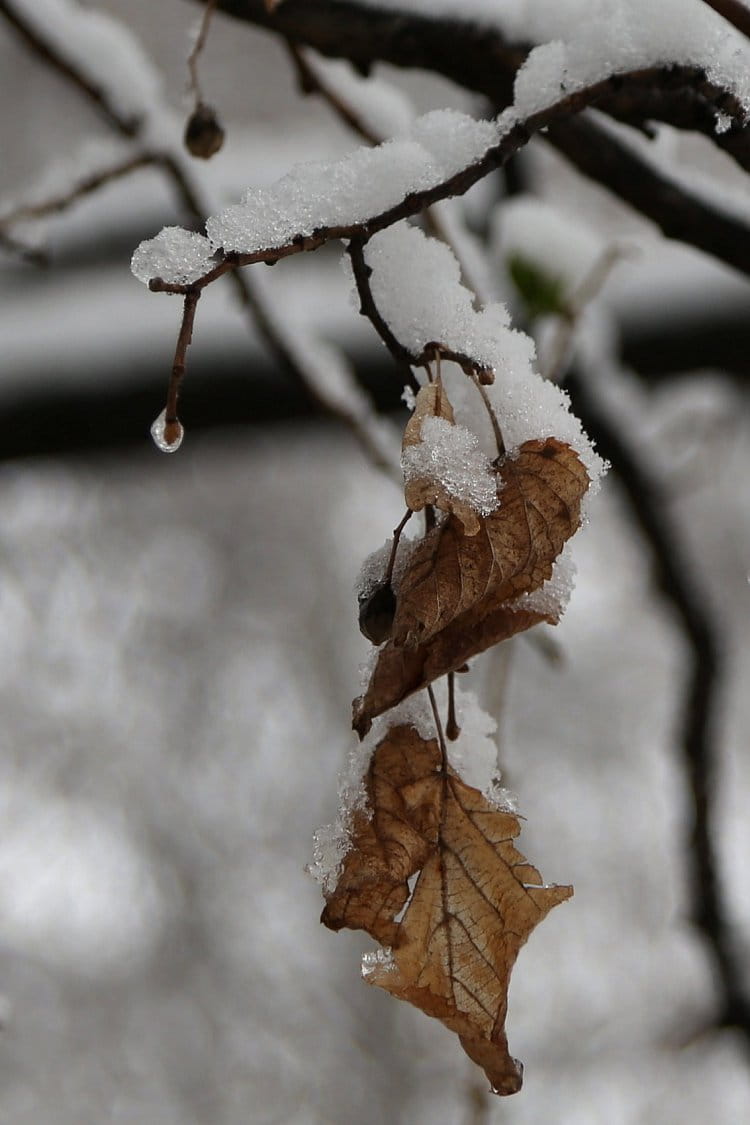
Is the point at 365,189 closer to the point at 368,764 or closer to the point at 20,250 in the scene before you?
the point at 368,764

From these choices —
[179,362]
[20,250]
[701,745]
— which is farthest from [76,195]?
[701,745]

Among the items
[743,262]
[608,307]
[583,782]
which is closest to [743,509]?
[583,782]

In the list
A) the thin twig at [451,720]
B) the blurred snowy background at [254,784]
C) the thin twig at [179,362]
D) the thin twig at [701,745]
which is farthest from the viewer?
the blurred snowy background at [254,784]

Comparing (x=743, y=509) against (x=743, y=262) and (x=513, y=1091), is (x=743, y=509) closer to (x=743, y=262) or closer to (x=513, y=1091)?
(x=743, y=262)

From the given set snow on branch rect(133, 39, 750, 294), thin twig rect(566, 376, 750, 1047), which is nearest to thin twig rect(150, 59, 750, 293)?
snow on branch rect(133, 39, 750, 294)

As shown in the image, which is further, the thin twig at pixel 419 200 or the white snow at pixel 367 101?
the white snow at pixel 367 101

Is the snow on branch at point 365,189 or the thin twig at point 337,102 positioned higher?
the thin twig at point 337,102

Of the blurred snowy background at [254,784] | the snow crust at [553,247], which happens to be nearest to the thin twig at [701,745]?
the snow crust at [553,247]

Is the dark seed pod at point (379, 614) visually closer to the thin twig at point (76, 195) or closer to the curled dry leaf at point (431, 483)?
the curled dry leaf at point (431, 483)
